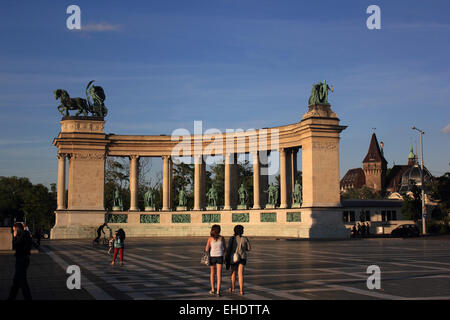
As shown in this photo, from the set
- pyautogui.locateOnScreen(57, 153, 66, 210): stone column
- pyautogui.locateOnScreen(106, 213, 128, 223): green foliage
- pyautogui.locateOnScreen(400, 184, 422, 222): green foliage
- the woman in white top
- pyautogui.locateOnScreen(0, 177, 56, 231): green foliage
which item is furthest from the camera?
pyautogui.locateOnScreen(0, 177, 56, 231): green foliage

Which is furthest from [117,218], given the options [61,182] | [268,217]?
[268,217]

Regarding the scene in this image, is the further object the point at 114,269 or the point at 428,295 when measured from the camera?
Answer: the point at 114,269

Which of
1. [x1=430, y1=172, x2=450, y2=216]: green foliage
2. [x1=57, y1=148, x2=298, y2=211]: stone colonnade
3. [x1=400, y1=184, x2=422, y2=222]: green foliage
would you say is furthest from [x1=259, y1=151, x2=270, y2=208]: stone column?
[x1=400, y1=184, x2=422, y2=222]: green foliage

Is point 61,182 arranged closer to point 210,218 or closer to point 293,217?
point 210,218

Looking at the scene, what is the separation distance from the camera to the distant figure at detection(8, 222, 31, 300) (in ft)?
50.2

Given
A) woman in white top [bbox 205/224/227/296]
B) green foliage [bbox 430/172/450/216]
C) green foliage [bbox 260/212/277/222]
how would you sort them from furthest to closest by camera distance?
1. green foliage [bbox 430/172/450/216]
2. green foliage [bbox 260/212/277/222]
3. woman in white top [bbox 205/224/227/296]

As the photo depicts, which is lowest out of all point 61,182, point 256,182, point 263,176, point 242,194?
point 242,194

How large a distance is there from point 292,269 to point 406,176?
6528 inches

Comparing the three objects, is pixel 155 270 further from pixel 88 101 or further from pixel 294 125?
pixel 88 101

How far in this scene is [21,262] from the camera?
15.5 m

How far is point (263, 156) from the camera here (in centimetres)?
6762

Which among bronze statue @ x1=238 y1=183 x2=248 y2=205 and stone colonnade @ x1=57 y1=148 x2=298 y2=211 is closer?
stone colonnade @ x1=57 y1=148 x2=298 y2=211

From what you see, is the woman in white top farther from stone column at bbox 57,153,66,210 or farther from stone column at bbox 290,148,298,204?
stone column at bbox 57,153,66,210
